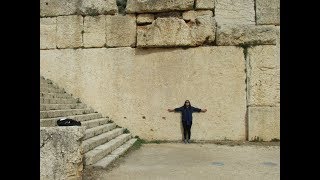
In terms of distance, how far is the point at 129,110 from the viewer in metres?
9.19

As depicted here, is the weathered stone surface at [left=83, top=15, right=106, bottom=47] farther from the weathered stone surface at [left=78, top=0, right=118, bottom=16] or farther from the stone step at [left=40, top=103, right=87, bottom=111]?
the stone step at [left=40, top=103, right=87, bottom=111]

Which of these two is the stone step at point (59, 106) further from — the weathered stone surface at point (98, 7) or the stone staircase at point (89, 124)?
the weathered stone surface at point (98, 7)

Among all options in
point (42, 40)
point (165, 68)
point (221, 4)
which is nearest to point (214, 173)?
point (165, 68)

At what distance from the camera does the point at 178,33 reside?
898 centimetres

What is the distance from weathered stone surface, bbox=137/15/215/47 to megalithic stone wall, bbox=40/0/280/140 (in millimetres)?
26

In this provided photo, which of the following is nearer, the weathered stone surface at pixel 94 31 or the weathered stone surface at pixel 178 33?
the weathered stone surface at pixel 178 33

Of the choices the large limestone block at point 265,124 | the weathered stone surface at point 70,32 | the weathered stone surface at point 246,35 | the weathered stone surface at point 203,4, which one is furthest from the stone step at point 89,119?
the weathered stone surface at point 203,4

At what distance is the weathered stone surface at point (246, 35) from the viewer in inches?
344

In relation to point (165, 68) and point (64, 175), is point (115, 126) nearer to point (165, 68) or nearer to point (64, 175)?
point (165, 68)

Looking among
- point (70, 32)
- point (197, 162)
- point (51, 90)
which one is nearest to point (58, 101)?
point (51, 90)

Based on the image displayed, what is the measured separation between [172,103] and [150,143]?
1.18m

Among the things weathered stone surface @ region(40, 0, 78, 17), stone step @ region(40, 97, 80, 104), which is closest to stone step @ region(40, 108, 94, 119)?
stone step @ region(40, 97, 80, 104)

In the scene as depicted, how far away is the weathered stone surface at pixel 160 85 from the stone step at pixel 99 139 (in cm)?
76

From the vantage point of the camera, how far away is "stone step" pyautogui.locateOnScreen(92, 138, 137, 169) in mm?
5617
